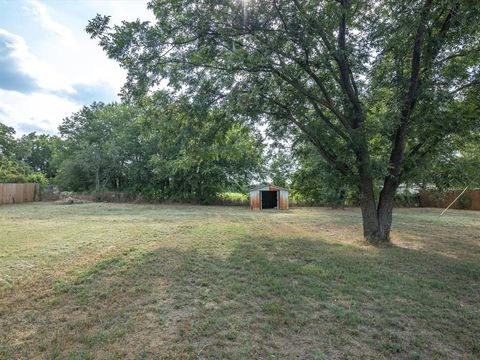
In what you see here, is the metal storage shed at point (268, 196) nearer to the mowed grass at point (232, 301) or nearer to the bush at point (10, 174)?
the mowed grass at point (232, 301)

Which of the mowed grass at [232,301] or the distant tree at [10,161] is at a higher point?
the distant tree at [10,161]

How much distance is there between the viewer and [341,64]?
7.30 m

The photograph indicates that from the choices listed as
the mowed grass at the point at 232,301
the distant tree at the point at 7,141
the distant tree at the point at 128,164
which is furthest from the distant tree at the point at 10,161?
the mowed grass at the point at 232,301

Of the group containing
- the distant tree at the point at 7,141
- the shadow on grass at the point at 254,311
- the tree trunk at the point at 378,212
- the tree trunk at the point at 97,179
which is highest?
the distant tree at the point at 7,141

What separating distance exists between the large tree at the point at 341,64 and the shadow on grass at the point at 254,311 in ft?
9.28

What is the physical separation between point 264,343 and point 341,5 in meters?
6.61

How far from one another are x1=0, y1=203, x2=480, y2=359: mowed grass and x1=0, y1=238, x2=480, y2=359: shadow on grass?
0.05 ft

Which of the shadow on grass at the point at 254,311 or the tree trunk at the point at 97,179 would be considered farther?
the tree trunk at the point at 97,179

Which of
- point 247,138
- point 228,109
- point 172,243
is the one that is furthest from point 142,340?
point 247,138

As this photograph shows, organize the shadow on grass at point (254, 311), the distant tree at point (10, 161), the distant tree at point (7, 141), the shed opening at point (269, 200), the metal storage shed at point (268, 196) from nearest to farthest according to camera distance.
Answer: the shadow on grass at point (254, 311)
the metal storage shed at point (268, 196)
the shed opening at point (269, 200)
the distant tree at point (10, 161)
the distant tree at point (7, 141)

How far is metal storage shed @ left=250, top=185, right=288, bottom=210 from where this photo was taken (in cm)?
2047

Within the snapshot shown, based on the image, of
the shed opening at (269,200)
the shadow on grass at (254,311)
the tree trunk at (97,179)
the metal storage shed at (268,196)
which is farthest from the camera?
the tree trunk at (97,179)

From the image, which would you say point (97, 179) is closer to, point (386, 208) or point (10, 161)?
point (10, 161)

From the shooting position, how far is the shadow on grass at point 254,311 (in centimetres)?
269
